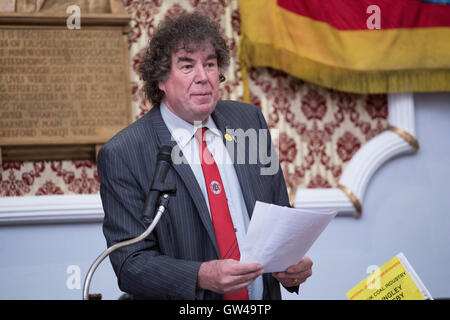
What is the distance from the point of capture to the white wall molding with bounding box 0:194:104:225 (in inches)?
140

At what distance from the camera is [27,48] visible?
372cm

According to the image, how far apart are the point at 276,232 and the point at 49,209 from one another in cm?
229

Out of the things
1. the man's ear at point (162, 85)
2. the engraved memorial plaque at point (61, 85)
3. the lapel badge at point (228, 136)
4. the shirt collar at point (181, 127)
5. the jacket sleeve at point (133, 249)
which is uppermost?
the engraved memorial plaque at point (61, 85)

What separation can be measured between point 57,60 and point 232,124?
79.0 inches

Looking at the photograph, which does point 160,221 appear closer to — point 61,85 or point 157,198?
point 157,198

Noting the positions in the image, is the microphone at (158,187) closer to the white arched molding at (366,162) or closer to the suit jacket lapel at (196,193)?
the suit jacket lapel at (196,193)

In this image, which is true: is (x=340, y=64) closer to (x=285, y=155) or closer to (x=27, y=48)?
(x=285, y=155)

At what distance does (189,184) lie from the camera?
1.83 m

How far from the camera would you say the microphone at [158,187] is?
57.4 inches

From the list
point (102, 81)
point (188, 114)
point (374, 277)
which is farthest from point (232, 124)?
point (102, 81)

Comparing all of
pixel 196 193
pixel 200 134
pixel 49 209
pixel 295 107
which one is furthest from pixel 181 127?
pixel 295 107

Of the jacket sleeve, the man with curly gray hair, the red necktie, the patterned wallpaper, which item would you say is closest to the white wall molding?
the patterned wallpaper

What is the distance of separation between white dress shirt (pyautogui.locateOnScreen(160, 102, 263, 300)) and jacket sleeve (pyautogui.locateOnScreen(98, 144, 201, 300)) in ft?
0.61

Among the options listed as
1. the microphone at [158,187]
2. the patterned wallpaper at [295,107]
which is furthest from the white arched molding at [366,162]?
the microphone at [158,187]
